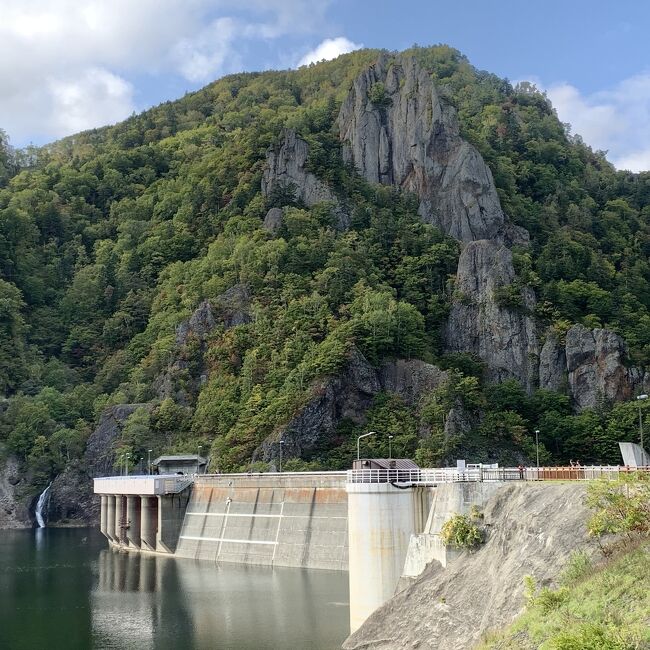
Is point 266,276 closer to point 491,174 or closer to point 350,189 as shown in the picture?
point 350,189

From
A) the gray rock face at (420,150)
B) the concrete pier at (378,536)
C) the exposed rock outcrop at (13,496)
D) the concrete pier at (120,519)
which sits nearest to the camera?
the concrete pier at (378,536)

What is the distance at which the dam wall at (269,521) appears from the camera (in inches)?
3428

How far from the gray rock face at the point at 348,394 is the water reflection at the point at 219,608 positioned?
28.5 metres

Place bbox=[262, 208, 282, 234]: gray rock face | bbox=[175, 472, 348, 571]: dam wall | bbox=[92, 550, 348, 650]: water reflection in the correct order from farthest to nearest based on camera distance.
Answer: bbox=[262, 208, 282, 234]: gray rock face < bbox=[175, 472, 348, 571]: dam wall < bbox=[92, 550, 348, 650]: water reflection

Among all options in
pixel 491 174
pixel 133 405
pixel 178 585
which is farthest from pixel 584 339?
pixel 178 585

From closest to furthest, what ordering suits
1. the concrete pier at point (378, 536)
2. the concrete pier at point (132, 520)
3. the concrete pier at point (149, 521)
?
the concrete pier at point (378, 536), the concrete pier at point (149, 521), the concrete pier at point (132, 520)

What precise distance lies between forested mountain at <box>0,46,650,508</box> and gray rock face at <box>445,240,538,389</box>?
32cm

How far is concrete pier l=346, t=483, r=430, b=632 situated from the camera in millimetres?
49594

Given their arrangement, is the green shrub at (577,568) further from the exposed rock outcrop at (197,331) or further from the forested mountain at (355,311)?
the exposed rock outcrop at (197,331)

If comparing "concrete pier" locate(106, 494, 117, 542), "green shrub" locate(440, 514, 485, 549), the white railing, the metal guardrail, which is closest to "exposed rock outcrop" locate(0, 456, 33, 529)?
"concrete pier" locate(106, 494, 117, 542)

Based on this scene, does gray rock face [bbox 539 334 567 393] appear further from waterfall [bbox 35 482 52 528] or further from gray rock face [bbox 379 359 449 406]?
waterfall [bbox 35 482 52 528]

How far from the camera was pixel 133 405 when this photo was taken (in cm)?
14688

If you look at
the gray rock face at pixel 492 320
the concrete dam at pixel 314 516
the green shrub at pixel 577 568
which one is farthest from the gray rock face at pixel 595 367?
the green shrub at pixel 577 568

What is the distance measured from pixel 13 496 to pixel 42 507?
4.88 meters
